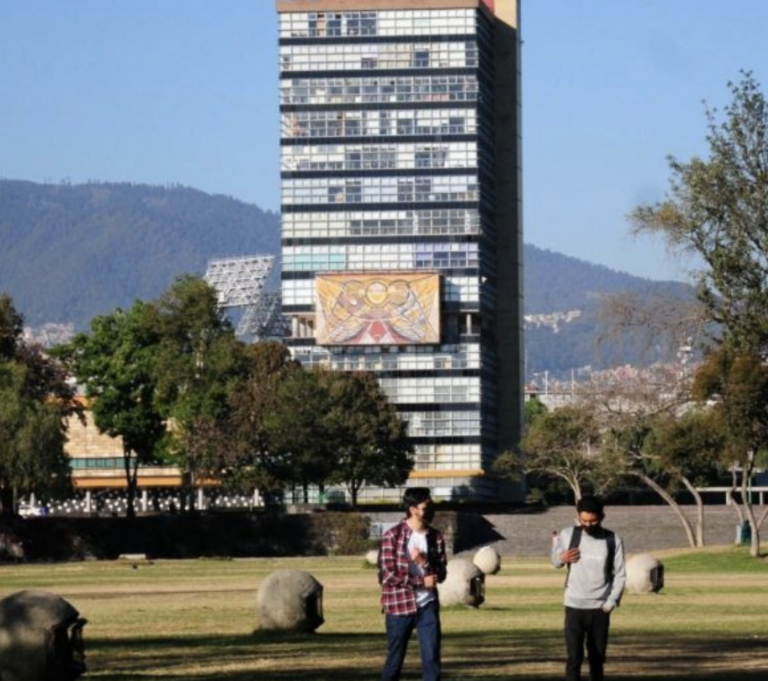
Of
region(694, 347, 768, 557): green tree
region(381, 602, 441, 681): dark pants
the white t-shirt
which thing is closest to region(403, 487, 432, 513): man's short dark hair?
the white t-shirt

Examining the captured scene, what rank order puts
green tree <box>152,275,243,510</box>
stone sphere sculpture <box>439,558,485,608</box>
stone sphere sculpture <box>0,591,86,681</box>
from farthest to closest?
green tree <box>152,275,243,510</box> → stone sphere sculpture <box>439,558,485,608</box> → stone sphere sculpture <box>0,591,86,681</box>

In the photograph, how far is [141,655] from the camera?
34562 millimetres

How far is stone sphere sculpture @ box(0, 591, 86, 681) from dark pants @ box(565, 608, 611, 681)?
5.29 metres

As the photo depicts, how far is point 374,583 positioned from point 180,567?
990 inches

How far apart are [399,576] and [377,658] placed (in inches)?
357

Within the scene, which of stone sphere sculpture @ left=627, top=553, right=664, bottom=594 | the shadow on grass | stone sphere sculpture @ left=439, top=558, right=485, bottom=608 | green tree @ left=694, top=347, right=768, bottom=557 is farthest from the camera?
green tree @ left=694, top=347, right=768, bottom=557

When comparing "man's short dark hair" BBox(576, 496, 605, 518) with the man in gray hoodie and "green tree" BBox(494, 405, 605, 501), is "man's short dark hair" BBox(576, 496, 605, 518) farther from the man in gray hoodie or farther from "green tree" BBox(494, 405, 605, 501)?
"green tree" BBox(494, 405, 605, 501)

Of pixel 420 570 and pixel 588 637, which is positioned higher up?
pixel 420 570

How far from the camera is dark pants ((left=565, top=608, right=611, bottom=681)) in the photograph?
24.0 metres

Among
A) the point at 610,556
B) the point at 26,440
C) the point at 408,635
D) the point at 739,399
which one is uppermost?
the point at 739,399

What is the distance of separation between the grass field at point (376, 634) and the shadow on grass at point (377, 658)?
0.6 inches

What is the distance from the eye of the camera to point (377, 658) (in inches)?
1300

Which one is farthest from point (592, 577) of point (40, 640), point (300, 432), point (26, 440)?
point (300, 432)

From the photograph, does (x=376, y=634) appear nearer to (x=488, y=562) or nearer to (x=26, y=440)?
(x=488, y=562)
